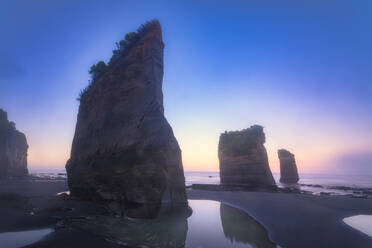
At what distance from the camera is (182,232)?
10.9 m

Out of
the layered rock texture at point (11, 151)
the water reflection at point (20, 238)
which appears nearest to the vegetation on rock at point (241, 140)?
the water reflection at point (20, 238)

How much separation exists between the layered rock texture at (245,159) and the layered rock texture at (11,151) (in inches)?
2706

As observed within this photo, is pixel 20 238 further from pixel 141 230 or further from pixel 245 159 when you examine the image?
pixel 245 159

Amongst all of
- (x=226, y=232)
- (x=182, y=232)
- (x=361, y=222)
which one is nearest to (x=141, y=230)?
(x=182, y=232)

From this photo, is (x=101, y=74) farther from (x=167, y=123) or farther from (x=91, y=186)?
(x=91, y=186)

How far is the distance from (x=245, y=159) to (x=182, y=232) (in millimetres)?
40499

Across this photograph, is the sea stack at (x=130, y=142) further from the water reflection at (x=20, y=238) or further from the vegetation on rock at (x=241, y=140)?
the vegetation on rock at (x=241, y=140)

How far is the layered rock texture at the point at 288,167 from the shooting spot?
73.2m

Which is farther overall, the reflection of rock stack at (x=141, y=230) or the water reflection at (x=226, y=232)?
the water reflection at (x=226, y=232)

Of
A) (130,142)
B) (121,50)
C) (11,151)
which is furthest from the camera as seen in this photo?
(11,151)

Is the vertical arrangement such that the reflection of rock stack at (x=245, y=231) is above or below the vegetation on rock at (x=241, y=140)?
below

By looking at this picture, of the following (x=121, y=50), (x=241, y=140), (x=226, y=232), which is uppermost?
A: (x=121, y=50)

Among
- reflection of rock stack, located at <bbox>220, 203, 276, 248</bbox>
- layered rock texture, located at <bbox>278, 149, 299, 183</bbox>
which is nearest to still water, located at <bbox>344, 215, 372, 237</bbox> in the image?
reflection of rock stack, located at <bbox>220, 203, 276, 248</bbox>

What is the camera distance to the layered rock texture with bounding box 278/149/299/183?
73250 millimetres
